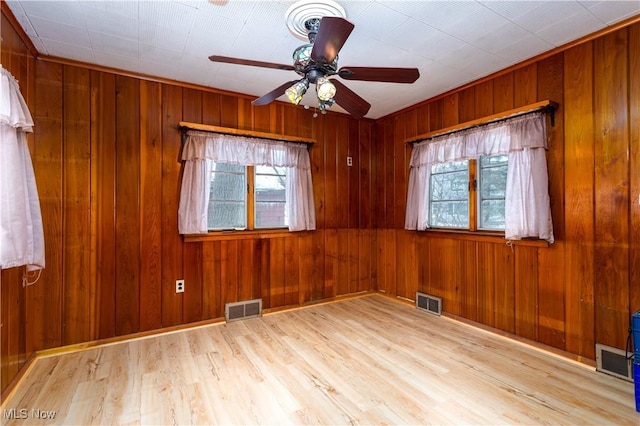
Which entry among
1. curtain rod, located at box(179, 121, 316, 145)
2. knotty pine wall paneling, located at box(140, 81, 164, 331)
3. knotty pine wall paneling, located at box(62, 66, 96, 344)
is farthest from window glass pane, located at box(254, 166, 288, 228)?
knotty pine wall paneling, located at box(62, 66, 96, 344)

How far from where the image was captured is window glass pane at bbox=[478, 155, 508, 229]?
117 inches

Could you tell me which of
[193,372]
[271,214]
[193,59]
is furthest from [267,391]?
[193,59]

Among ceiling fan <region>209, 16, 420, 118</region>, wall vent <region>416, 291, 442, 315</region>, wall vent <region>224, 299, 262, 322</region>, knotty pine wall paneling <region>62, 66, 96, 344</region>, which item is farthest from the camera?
wall vent <region>416, 291, 442, 315</region>

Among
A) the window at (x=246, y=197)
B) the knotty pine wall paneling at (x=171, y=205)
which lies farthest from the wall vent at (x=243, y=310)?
the window at (x=246, y=197)

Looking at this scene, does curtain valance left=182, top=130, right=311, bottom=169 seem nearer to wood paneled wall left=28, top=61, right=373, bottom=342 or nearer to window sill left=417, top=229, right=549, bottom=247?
wood paneled wall left=28, top=61, right=373, bottom=342

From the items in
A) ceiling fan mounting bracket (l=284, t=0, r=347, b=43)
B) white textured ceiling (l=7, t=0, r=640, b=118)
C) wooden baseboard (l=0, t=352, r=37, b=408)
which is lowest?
wooden baseboard (l=0, t=352, r=37, b=408)

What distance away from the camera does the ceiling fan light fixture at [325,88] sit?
68.3 inches

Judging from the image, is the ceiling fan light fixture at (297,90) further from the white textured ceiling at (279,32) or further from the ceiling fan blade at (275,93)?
the white textured ceiling at (279,32)

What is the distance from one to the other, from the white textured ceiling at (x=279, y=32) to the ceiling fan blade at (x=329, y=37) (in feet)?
1.93

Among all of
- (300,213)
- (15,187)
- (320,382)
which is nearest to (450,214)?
(300,213)

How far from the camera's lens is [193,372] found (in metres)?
2.29

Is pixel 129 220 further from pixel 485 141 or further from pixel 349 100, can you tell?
pixel 485 141

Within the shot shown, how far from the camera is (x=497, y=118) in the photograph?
284 cm

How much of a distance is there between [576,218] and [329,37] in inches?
95.7
